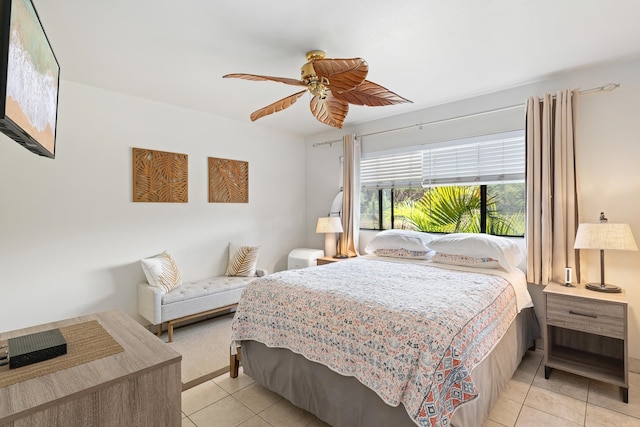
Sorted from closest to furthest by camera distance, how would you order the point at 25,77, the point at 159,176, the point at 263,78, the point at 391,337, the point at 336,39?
the point at 25,77
the point at 391,337
the point at 263,78
the point at 336,39
the point at 159,176

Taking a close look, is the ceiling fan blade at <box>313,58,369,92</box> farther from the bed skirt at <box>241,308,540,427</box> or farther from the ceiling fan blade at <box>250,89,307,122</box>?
the bed skirt at <box>241,308,540,427</box>

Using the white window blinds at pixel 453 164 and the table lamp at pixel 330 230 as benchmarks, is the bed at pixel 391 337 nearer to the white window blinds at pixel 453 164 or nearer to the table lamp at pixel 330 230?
the white window blinds at pixel 453 164

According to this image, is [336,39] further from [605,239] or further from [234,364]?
[234,364]

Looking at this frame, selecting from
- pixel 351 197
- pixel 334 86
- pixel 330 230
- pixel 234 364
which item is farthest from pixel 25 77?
pixel 351 197

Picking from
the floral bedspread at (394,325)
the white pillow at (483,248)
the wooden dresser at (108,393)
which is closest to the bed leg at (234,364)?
the floral bedspread at (394,325)

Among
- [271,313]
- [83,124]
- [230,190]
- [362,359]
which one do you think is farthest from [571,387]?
[83,124]

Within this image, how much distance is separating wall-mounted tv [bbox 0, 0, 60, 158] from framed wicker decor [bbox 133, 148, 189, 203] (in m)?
1.79

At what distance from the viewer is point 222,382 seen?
8.13 ft

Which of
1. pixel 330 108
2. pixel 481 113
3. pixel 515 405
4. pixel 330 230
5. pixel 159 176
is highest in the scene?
pixel 481 113

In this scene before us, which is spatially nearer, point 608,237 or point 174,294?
point 608,237

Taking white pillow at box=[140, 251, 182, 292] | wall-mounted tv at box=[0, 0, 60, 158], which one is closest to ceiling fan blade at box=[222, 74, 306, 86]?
wall-mounted tv at box=[0, 0, 60, 158]

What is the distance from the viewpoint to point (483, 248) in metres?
2.86

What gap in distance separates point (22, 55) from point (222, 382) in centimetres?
233

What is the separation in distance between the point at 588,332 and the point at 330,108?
8.45 ft
